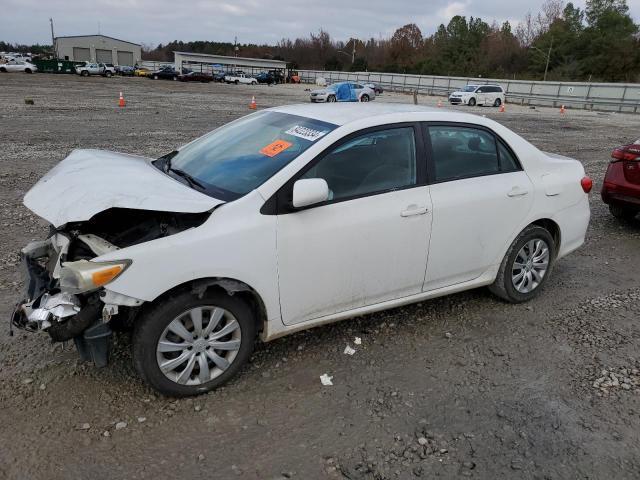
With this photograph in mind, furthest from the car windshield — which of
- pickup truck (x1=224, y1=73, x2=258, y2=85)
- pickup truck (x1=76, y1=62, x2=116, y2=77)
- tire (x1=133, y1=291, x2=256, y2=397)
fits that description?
pickup truck (x1=224, y1=73, x2=258, y2=85)

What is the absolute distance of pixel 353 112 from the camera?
12.3 feet

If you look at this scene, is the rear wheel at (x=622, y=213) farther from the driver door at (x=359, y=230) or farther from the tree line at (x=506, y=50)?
the tree line at (x=506, y=50)

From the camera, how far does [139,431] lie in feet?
9.21

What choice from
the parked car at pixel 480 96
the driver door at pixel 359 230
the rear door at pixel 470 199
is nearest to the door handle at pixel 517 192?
the rear door at pixel 470 199

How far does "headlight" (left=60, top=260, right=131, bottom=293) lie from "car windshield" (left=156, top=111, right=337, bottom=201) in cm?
78

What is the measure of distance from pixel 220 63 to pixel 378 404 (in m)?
89.7

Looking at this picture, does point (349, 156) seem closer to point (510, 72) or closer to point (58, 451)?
point (58, 451)

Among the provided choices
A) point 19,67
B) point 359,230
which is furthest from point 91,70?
point 359,230

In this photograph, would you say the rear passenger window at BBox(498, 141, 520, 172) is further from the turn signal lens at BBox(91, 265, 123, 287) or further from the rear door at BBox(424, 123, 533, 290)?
the turn signal lens at BBox(91, 265, 123, 287)

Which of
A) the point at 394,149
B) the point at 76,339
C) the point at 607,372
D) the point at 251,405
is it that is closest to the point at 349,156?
the point at 394,149

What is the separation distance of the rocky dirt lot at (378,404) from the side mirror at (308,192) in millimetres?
1172

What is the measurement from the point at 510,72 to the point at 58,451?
298ft

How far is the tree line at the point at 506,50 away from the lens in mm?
68062

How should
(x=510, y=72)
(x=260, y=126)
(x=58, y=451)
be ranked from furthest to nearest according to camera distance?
(x=510, y=72) < (x=260, y=126) < (x=58, y=451)
